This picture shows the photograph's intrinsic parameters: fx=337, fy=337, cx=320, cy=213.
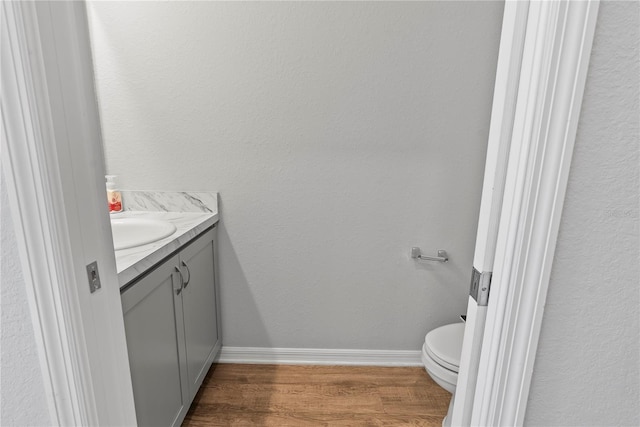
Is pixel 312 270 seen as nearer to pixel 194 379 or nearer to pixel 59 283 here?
pixel 194 379

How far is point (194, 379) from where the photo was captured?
153 centimetres

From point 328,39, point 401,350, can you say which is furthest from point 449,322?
point 328,39

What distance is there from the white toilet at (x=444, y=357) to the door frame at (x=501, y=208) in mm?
775

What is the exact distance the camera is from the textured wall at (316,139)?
1617 mm

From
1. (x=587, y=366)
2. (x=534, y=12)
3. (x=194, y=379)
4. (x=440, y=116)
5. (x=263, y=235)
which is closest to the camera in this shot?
(x=534, y=12)

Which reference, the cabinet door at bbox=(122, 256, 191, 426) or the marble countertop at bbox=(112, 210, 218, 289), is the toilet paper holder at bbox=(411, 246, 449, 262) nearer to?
the marble countertop at bbox=(112, 210, 218, 289)

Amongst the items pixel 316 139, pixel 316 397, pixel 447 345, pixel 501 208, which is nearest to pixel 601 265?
pixel 501 208

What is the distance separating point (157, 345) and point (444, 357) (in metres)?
1.12

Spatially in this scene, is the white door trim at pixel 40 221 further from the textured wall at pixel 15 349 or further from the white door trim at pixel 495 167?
the white door trim at pixel 495 167

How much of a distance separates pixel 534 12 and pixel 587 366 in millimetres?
636

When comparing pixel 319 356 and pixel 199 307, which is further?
pixel 319 356

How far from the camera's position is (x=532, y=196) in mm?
547

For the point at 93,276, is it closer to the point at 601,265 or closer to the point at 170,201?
the point at 601,265

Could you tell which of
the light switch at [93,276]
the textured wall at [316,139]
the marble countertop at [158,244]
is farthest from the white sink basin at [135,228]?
the light switch at [93,276]
